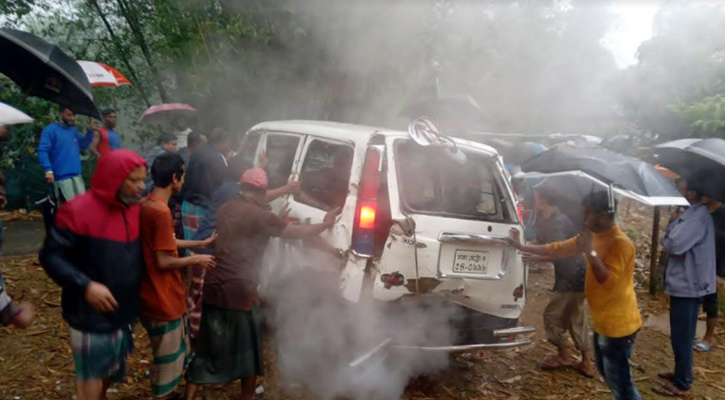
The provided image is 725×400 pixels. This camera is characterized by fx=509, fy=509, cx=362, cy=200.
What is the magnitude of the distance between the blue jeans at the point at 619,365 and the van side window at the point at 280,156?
2854mm

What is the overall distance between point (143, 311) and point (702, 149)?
4.05m

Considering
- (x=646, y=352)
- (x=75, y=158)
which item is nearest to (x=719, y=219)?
(x=646, y=352)

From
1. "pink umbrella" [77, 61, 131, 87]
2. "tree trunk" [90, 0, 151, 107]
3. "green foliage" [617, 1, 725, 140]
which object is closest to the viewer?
"pink umbrella" [77, 61, 131, 87]

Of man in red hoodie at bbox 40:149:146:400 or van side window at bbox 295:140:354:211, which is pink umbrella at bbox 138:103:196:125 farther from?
man in red hoodie at bbox 40:149:146:400

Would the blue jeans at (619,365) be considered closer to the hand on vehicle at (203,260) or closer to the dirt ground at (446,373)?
the dirt ground at (446,373)

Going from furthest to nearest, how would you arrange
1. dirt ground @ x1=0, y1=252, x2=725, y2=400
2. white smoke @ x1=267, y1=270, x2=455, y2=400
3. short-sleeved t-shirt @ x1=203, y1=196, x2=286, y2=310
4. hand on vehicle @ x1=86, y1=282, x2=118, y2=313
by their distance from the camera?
1. dirt ground @ x1=0, y1=252, x2=725, y2=400
2. white smoke @ x1=267, y1=270, x2=455, y2=400
3. short-sleeved t-shirt @ x1=203, y1=196, x2=286, y2=310
4. hand on vehicle @ x1=86, y1=282, x2=118, y2=313

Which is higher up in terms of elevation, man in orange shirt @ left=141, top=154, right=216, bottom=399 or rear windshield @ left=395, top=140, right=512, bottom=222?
rear windshield @ left=395, top=140, right=512, bottom=222

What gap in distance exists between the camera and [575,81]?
45.5 feet

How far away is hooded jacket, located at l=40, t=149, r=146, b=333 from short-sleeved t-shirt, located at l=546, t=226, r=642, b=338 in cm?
280

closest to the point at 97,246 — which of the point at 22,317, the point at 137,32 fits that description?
the point at 22,317

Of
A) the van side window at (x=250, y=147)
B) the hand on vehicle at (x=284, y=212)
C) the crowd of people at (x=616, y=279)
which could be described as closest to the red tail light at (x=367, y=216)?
the hand on vehicle at (x=284, y=212)

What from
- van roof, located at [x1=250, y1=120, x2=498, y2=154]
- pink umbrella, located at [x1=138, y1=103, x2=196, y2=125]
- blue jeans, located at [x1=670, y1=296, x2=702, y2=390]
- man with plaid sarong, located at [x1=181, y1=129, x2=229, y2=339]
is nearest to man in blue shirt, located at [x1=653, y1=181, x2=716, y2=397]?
blue jeans, located at [x1=670, y1=296, x2=702, y2=390]

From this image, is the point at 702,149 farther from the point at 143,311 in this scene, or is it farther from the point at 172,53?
the point at 172,53

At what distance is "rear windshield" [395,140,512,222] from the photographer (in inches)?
153
